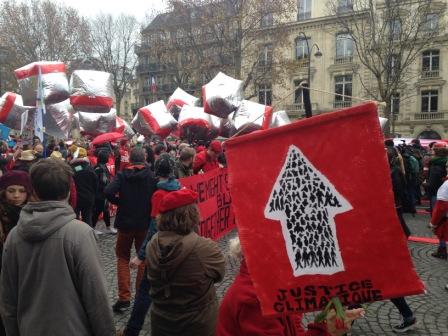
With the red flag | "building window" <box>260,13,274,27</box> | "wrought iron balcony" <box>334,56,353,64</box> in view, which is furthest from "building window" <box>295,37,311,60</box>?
the red flag

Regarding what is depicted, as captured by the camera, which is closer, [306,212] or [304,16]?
[306,212]

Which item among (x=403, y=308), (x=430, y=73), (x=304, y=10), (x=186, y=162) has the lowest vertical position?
(x=403, y=308)

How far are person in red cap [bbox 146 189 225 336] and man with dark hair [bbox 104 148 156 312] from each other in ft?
6.09

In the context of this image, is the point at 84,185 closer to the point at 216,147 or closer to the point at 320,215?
the point at 216,147

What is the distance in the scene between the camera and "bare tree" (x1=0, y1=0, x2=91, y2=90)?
106 ft

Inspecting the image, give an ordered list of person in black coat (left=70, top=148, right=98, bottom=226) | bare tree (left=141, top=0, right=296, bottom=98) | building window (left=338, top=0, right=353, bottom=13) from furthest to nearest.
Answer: bare tree (left=141, top=0, right=296, bottom=98) < building window (left=338, top=0, right=353, bottom=13) < person in black coat (left=70, top=148, right=98, bottom=226)

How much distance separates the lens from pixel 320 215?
195cm

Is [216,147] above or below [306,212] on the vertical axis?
below

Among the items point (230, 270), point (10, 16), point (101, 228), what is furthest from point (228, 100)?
point (10, 16)

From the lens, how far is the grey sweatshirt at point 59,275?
7.04 ft

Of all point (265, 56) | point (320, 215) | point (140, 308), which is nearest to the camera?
point (320, 215)

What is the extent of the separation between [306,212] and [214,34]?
2777 centimetres

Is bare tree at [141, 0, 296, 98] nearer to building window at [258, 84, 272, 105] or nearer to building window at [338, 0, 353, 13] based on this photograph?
building window at [338, 0, 353, 13]

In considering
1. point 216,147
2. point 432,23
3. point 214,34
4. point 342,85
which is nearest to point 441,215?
point 216,147
